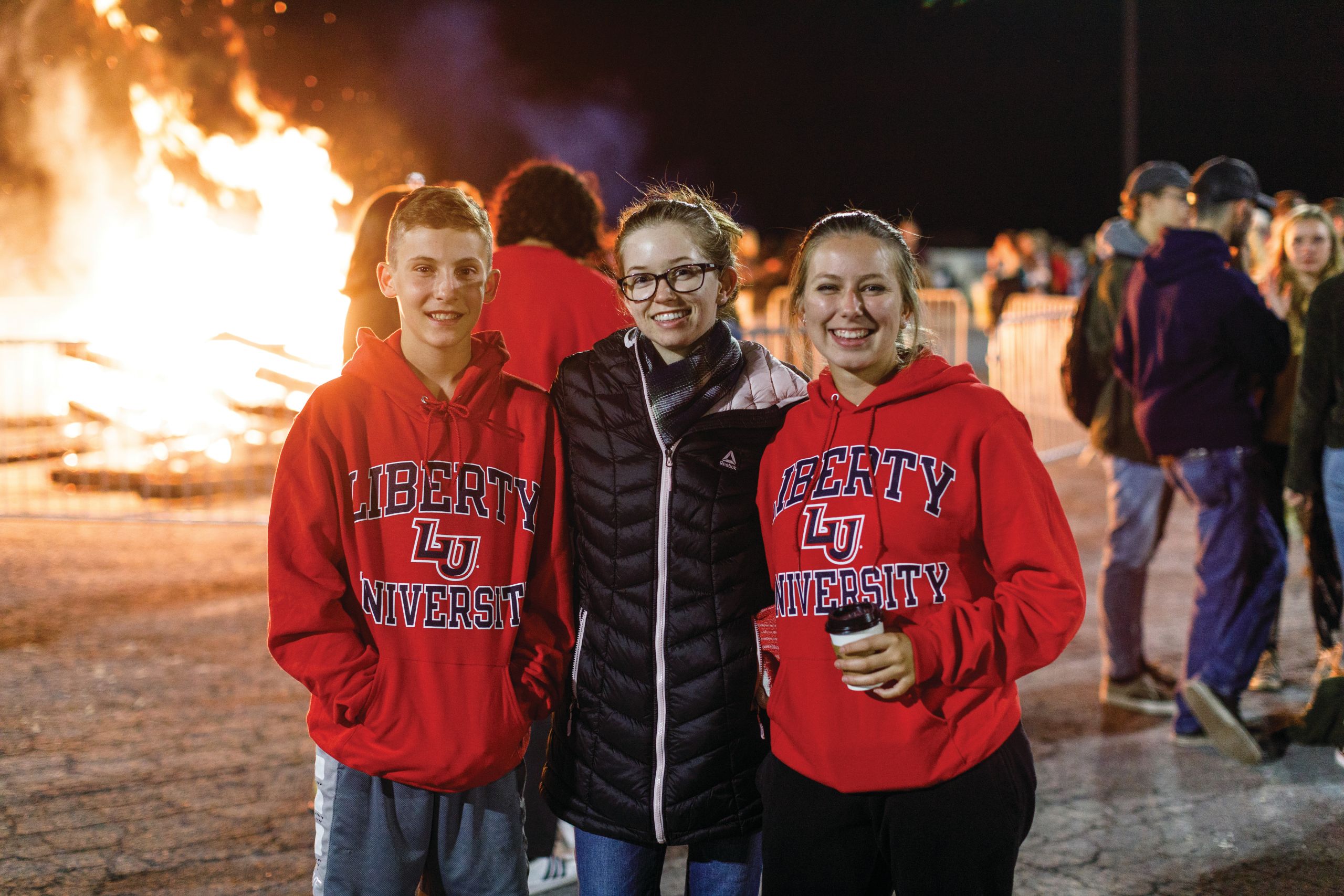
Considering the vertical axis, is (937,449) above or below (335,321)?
below

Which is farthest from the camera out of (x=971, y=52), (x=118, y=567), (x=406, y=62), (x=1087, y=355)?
(x=971, y=52)

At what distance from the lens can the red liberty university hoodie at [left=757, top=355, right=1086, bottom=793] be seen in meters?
2.08

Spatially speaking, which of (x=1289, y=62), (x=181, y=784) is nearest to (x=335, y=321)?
(x=181, y=784)

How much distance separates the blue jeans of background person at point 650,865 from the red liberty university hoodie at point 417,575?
0.29 meters

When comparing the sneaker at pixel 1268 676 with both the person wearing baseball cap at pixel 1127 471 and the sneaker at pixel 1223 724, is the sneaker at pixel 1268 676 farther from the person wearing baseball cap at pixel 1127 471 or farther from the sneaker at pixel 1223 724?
the sneaker at pixel 1223 724

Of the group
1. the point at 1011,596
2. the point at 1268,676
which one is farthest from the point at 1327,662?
the point at 1011,596

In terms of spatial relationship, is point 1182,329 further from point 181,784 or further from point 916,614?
point 181,784

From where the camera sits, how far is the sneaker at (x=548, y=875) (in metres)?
3.65

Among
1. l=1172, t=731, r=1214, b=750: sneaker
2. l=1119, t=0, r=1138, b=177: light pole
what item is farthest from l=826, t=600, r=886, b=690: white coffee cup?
l=1119, t=0, r=1138, b=177: light pole

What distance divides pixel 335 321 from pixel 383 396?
35.2 feet

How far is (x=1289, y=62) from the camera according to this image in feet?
90.1

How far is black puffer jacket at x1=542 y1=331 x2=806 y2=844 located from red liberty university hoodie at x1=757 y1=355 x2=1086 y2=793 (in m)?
0.14

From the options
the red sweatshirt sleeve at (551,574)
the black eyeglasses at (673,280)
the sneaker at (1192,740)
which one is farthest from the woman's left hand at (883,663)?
the sneaker at (1192,740)

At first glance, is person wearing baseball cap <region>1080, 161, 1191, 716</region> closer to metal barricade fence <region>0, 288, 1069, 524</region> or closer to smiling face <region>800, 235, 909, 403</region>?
smiling face <region>800, 235, 909, 403</region>
